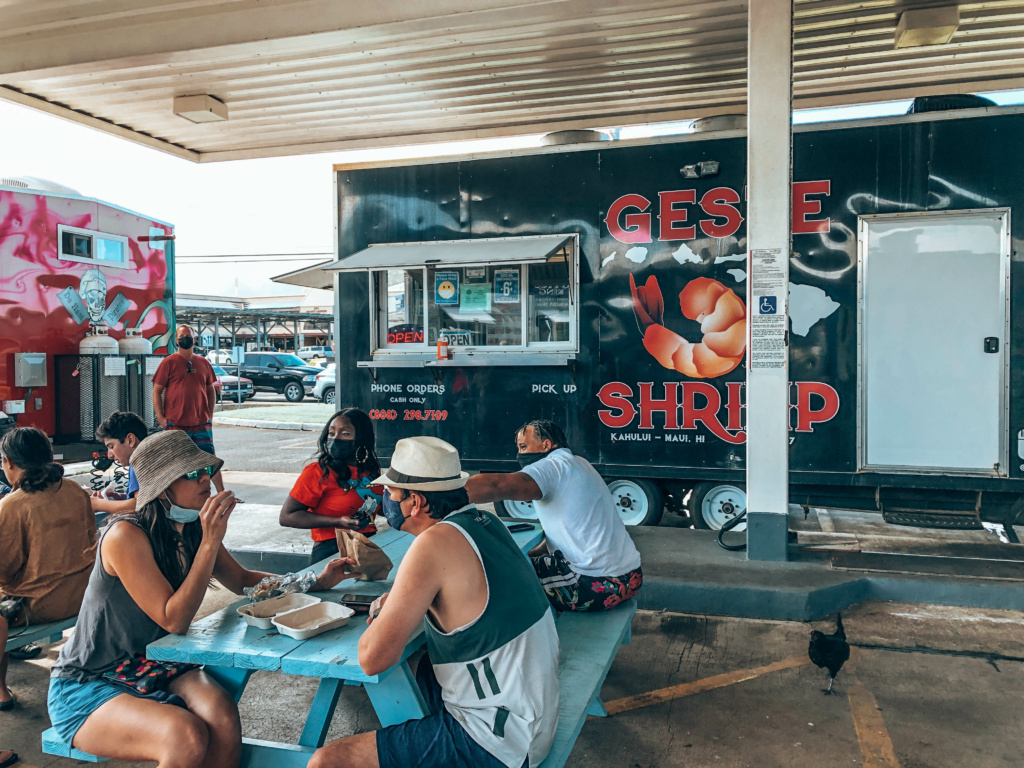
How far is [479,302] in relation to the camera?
7.04m

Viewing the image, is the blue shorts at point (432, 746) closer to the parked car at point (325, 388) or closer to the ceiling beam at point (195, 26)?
the ceiling beam at point (195, 26)

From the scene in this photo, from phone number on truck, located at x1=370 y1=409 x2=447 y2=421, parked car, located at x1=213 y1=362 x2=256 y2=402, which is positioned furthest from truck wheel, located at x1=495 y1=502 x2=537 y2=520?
parked car, located at x1=213 y1=362 x2=256 y2=402

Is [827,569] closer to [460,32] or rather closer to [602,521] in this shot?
[602,521]

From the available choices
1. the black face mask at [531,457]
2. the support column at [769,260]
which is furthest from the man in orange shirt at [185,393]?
the support column at [769,260]

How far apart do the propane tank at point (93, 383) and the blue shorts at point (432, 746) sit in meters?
6.76

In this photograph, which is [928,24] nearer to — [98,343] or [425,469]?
[425,469]

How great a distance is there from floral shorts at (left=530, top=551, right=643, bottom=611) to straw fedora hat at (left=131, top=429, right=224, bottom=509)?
182 centimetres

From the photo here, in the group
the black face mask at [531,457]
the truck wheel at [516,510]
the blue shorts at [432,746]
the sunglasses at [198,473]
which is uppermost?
the sunglasses at [198,473]

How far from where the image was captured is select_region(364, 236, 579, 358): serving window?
22.1ft

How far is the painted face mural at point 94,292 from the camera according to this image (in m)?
7.86

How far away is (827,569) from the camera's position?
5.33 meters

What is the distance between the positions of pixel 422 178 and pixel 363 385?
2113 mm

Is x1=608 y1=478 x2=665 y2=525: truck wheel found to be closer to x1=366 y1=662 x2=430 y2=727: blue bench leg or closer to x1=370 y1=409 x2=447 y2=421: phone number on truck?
x1=370 y1=409 x2=447 y2=421: phone number on truck

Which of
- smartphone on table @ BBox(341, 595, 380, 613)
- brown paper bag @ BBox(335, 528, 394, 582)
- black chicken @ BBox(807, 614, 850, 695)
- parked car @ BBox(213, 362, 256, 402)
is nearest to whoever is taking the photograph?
smartphone on table @ BBox(341, 595, 380, 613)
